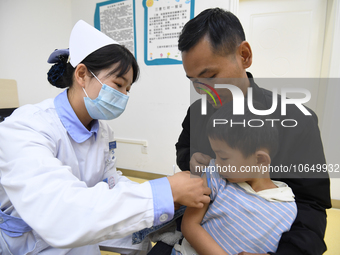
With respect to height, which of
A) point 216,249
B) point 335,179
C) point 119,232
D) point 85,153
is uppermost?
point 85,153

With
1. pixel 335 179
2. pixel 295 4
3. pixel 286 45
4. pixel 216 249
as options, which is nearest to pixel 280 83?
pixel 286 45

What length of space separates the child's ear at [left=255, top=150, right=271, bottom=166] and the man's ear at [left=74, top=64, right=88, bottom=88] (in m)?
0.88

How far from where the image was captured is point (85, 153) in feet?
3.33

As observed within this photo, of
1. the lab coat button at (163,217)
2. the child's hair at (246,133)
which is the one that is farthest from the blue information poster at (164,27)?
the lab coat button at (163,217)

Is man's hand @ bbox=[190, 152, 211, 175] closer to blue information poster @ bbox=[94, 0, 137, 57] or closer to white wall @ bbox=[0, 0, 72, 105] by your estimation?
blue information poster @ bbox=[94, 0, 137, 57]

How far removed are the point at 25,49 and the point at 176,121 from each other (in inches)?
84.1

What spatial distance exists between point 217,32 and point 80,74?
0.69m

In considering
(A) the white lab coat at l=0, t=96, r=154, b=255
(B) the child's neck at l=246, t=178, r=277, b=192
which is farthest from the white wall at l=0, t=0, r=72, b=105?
(B) the child's neck at l=246, t=178, r=277, b=192

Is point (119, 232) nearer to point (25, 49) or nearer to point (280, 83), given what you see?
point (280, 83)

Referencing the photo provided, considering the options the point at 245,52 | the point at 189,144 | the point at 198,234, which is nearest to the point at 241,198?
the point at 198,234

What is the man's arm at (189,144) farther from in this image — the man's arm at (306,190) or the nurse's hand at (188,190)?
the man's arm at (306,190)

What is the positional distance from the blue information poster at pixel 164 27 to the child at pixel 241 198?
1975 millimetres

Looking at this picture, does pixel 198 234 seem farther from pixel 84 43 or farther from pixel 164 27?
pixel 164 27

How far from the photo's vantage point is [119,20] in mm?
2801
